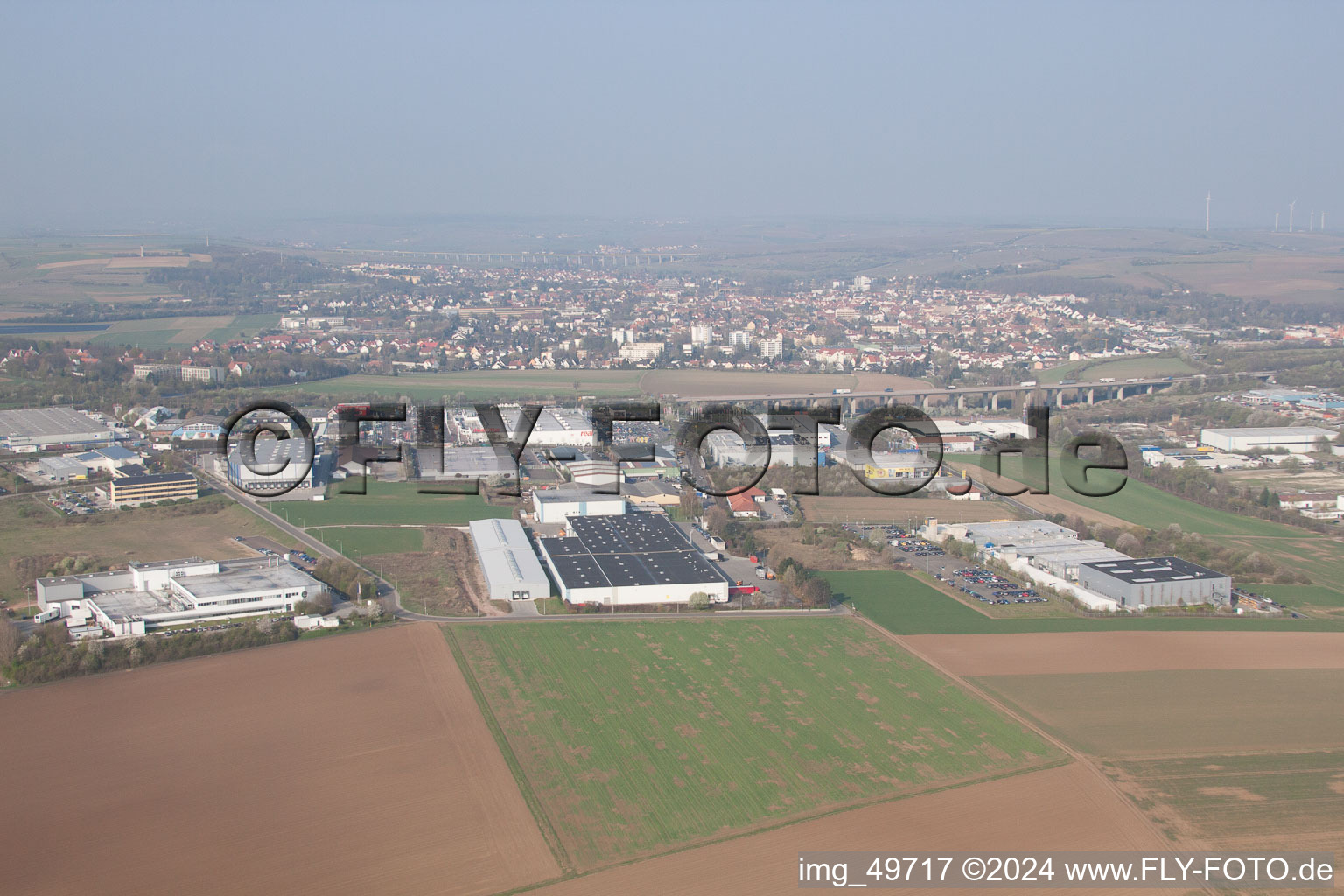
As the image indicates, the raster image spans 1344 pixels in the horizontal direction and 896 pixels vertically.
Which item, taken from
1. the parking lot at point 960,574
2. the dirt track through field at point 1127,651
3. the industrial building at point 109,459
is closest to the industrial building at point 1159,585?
the parking lot at point 960,574

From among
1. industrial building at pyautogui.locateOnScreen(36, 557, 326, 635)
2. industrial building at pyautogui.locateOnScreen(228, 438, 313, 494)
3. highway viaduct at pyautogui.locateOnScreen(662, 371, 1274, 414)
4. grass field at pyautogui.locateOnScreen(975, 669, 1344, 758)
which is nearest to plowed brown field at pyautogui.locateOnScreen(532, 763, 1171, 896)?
grass field at pyautogui.locateOnScreen(975, 669, 1344, 758)

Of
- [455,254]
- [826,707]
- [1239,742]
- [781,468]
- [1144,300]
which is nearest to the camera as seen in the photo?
[1239,742]

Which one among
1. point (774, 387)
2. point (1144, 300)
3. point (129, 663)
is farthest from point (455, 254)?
point (129, 663)

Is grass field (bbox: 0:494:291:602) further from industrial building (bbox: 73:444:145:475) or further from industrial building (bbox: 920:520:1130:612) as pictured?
industrial building (bbox: 920:520:1130:612)

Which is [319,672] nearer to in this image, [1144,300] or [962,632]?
[962,632]

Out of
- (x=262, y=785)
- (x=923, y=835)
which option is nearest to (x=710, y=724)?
(x=923, y=835)
